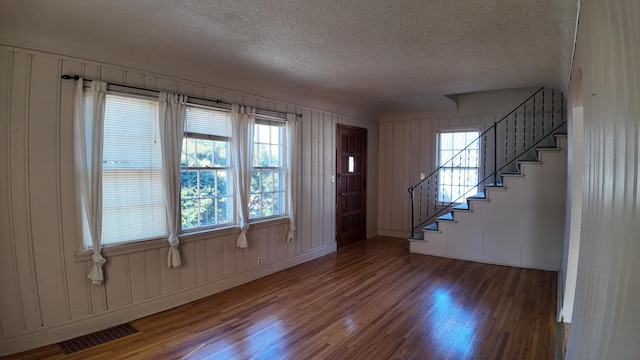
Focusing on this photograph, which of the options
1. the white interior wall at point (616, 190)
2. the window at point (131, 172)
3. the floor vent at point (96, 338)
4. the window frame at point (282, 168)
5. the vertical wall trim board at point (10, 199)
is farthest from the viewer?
the window frame at point (282, 168)

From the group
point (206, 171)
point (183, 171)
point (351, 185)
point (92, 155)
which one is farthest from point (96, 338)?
point (351, 185)

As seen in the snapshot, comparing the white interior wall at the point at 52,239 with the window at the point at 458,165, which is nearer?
the white interior wall at the point at 52,239

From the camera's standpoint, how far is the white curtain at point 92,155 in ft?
10.1

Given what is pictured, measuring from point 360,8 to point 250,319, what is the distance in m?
3.03

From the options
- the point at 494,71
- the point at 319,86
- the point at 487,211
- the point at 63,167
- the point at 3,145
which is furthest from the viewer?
the point at 487,211

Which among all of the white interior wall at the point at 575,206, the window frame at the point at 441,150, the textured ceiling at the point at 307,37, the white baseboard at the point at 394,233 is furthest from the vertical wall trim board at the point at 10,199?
the window frame at the point at 441,150

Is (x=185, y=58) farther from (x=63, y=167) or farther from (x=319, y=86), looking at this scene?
(x=319, y=86)

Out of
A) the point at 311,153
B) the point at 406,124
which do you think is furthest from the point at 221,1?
the point at 406,124

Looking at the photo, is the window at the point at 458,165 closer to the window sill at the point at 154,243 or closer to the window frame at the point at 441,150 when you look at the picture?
the window frame at the point at 441,150

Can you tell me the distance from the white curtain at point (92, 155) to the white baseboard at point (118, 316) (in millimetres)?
389

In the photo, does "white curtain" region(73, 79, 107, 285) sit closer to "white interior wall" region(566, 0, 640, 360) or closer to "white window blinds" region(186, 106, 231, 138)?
"white window blinds" region(186, 106, 231, 138)

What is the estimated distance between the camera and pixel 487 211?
5.52 meters

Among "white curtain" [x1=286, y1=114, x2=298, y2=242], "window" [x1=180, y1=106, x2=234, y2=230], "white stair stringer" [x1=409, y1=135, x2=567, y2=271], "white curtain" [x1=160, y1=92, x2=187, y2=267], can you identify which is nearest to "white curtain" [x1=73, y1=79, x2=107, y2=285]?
"white curtain" [x1=160, y1=92, x2=187, y2=267]

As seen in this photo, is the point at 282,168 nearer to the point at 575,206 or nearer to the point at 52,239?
the point at 52,239
